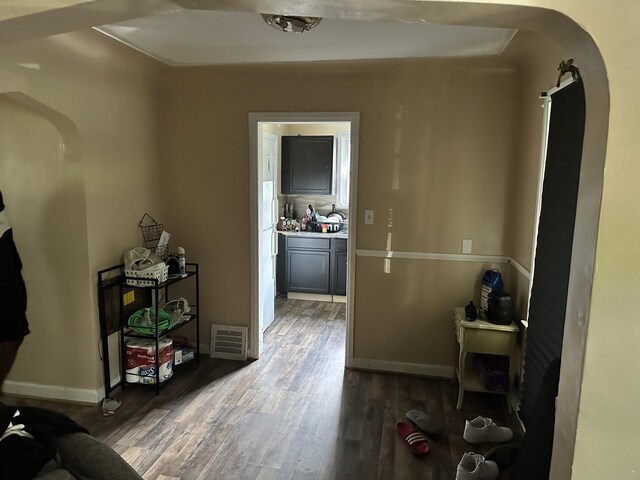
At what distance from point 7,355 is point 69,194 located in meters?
1.25

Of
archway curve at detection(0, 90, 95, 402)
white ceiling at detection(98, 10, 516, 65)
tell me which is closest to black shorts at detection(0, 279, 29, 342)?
archway curve at detection(0, 90, 95, 402)

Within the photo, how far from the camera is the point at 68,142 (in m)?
2.83

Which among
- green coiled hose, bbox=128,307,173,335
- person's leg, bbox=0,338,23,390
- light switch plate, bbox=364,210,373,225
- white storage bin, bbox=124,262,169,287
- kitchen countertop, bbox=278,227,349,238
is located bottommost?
person's leg, bbox=0,338,23,390

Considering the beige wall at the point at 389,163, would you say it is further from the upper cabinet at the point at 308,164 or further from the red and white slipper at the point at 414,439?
the upper cabinet at the point at 308,164

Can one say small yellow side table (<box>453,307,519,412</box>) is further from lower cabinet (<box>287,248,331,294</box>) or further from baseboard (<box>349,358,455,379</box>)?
lower cabinet (<box>287,248,331,294</box>)

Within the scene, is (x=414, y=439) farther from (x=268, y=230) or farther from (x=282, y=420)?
(x=268, y=230)

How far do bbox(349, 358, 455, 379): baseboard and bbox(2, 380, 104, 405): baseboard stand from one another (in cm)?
191

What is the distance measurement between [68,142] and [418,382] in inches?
118

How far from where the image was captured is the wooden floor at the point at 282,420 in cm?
244

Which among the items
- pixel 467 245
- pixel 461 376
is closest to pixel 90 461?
pixel 461 376

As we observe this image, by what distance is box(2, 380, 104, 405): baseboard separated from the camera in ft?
10.0

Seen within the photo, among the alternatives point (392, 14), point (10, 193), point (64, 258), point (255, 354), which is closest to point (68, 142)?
point (10, 193)

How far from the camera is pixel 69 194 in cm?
288

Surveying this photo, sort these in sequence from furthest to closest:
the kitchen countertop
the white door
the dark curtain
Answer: the kitchen countertop, the white door, the dark curtain
